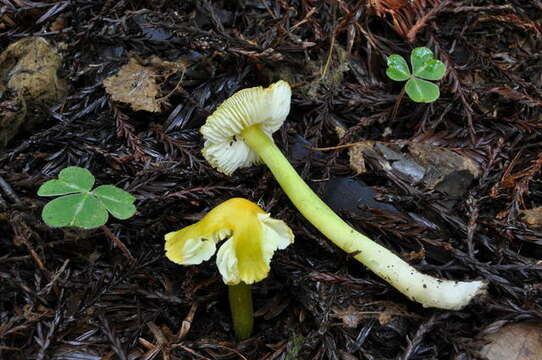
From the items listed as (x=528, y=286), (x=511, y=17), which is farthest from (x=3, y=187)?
(x=511, y=17)

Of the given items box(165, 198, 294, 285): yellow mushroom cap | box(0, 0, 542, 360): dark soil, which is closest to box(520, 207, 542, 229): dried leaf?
box(0, 0, 542, 360): dark soil

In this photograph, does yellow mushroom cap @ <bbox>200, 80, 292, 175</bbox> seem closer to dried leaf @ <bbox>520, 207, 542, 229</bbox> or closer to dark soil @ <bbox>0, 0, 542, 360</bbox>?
dark soil @ <bbox>0, 0, 542, 360</bbox>

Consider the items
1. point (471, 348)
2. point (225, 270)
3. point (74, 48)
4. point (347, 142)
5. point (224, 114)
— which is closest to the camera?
point (225, 270)

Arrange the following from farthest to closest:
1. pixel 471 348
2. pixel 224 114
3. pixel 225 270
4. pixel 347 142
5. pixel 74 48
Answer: pixel 74 48 → pixel 347 142 → pixel 224 114 → pixel 471 348 → pixel 225 270

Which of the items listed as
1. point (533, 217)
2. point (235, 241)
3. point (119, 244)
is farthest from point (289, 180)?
point (533, 217)

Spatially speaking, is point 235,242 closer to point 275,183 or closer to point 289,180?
point 289,180

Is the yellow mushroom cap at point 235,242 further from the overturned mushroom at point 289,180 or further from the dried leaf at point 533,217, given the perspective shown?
the dried leaf at point 533,217

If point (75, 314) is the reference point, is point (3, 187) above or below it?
above

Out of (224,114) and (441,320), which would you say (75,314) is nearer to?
(224,114)
